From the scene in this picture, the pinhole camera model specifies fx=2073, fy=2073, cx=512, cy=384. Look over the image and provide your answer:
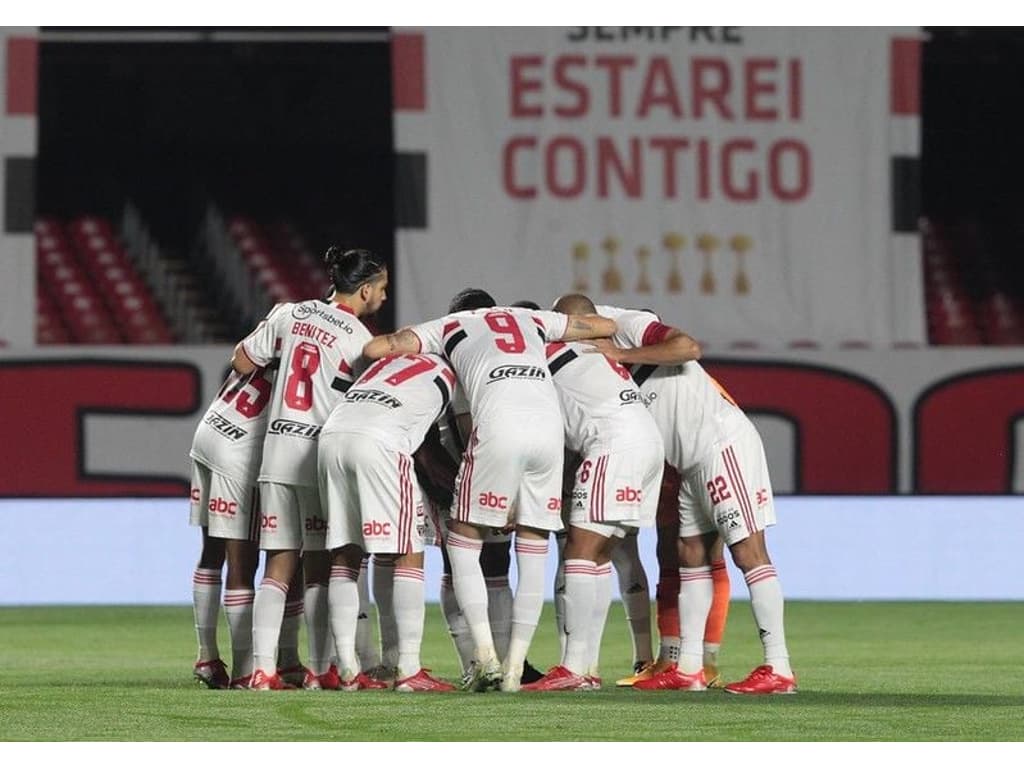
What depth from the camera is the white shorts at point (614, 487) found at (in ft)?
26.9

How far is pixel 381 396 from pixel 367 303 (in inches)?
22.5

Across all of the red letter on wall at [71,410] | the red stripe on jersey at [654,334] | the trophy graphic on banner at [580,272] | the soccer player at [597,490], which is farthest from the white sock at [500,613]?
the trophy graphic on banner at [580,272]

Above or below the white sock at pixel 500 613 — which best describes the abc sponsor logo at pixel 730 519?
above

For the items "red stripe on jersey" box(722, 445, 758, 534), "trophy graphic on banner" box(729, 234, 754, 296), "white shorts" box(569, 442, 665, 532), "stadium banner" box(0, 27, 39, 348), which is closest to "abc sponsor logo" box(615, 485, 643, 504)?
"white shorts" box(569, 442, 665, 532)

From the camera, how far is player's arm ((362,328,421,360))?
8281 millimetres

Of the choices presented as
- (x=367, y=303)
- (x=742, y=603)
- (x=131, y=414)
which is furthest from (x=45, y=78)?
(x=367, y=303)

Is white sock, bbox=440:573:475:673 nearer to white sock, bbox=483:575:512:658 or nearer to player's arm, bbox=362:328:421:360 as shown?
white sock, bbox=483:575:512:658

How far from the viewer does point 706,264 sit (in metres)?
18.8

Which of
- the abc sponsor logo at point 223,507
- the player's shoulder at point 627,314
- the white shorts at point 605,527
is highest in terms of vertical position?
the player's shoulder at point 627,314

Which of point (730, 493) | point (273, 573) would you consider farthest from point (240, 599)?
point (730, 493)

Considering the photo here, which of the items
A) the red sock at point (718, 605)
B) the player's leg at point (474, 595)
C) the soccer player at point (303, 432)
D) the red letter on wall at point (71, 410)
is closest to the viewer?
the player's leg at point (474, 595)

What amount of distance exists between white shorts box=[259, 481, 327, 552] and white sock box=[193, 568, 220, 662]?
1.63 feet

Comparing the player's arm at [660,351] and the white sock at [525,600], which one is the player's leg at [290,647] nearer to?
the white sock at [525,600]

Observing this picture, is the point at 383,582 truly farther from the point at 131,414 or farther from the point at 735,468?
the point at 131,414
